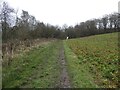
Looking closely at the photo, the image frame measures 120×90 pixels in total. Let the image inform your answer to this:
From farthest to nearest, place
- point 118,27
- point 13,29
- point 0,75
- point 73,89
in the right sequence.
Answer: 1. point 118,27
2. point 13,29
3. point 0,75
4. point 73,89

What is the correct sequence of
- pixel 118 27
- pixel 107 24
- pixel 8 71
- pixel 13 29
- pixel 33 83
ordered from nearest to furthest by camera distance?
pixel 33 83 < pixel 8 71 < pixel 13 29 < pixel 118 27 < pixel 107 24

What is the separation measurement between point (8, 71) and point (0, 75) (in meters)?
1.17

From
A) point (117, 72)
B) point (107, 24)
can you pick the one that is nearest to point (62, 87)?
point (117, 72)

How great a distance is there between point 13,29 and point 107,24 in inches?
3490

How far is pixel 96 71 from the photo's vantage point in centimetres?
1465

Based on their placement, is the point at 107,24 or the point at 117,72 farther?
the point at 107,24

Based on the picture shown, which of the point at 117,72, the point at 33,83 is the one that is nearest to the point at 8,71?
the point at 33,83

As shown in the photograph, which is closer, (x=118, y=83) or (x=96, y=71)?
(x=118, y=83)

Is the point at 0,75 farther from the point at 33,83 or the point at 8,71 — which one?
the point at 33,83

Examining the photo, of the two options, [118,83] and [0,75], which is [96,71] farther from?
[0,75]

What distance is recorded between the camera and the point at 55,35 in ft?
340

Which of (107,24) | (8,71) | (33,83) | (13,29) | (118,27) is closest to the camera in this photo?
(33,83)

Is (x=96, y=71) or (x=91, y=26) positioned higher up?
(x=91, y=26)

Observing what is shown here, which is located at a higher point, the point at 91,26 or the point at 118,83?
the point at 91,26
